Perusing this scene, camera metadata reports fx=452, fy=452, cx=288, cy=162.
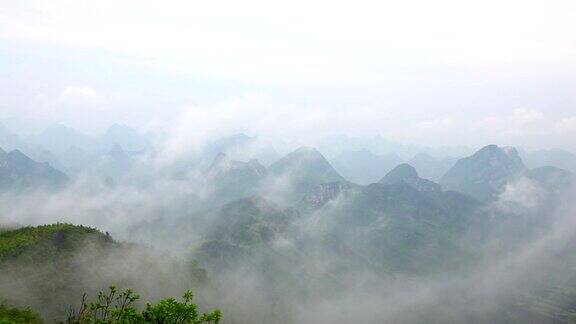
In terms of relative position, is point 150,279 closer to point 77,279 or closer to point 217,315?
point 77,279

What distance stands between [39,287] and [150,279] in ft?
167

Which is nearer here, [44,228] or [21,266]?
[21,266]

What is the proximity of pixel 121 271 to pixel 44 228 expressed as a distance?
34.7 metres

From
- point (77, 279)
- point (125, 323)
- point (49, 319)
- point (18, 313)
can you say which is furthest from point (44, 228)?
point (125, 323)

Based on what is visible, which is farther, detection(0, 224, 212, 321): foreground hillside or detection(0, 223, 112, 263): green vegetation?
detection(0, 223, 112, 263): green vegetation

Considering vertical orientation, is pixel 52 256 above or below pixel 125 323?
above

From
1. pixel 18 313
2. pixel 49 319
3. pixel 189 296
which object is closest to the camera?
pixel 189 296

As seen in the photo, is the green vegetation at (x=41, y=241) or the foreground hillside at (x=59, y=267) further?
the green vegetation at (x=41, y=241)

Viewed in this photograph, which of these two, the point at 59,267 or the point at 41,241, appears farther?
the point at 41,241

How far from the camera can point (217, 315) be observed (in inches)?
2312

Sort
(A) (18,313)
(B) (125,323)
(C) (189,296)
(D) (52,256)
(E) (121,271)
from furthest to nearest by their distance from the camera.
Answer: (E) (121,271) < (D) (52,256) < (A) (18,313) < (C) (189,296) < (B) (125,323)

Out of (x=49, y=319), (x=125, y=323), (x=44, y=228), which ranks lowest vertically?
(x=49, y=319)

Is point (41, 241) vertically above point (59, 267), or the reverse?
point (41, 241)

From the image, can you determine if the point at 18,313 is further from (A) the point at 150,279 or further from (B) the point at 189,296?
(A) the point at 150,279
